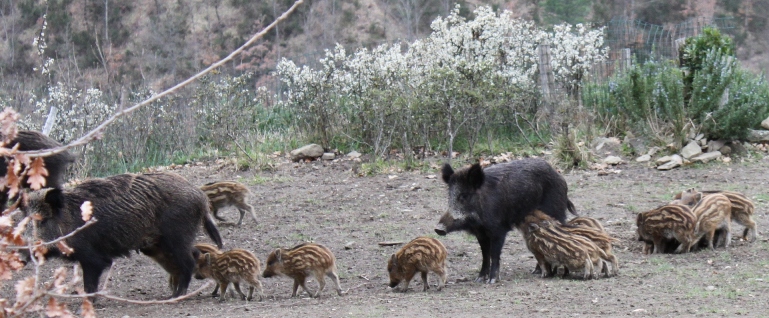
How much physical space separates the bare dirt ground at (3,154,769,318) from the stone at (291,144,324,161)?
88 centimetres

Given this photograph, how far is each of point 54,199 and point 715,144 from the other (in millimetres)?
10343

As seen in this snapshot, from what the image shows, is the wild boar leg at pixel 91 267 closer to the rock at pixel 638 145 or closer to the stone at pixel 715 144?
the rock at pixel 638 145

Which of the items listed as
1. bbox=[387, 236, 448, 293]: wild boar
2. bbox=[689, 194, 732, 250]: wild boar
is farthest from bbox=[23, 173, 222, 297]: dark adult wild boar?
bbox=[689, 194, 732, 250]: wild boar

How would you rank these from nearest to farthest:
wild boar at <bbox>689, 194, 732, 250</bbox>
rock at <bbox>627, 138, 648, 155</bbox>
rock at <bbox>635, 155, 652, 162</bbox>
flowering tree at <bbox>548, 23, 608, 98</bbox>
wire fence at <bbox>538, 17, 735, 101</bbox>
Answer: wild boar at <bbox>689, 194, 732, 250</bbox>
rock at <bbox>635, 155, 652, 162</bbox>
rock at <bbox>627, 138, 648, 155</bbox>
wire fence at <bbox>538, 17, 735, 101</bbox>
flowering tree at <bbox>548, 23, 608, 98</bbox>

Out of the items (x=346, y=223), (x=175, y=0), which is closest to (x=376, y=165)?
(x=346, y=223)

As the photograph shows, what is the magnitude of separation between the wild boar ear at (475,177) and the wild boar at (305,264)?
1377 mm

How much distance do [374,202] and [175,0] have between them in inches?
1408

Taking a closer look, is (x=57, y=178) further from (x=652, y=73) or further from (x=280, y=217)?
(x=652, y=73)

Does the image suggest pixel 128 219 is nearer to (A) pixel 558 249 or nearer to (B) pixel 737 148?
(A) pixel 558 249

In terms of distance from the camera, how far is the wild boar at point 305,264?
763 centimetres

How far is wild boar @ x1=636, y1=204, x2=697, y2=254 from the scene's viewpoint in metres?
8.31

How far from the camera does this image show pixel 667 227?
841 cm

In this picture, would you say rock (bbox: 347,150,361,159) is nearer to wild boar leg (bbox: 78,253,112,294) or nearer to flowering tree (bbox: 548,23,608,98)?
flowering tree (bbox: 548,23,608,98)

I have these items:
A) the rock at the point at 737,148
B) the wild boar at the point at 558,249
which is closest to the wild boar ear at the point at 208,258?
the wild boar at the point at 558,249
